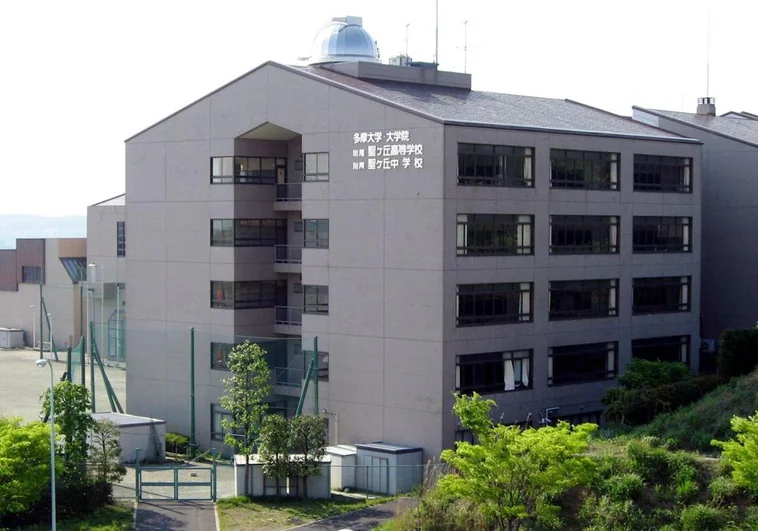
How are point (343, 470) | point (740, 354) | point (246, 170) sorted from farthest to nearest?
1. point (246, 170)
2. point (740, 354)
3. point (343, 470)

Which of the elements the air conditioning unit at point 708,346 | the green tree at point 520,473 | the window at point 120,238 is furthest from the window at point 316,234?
the window at point 120,238

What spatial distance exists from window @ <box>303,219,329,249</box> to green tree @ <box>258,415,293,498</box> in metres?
9.74

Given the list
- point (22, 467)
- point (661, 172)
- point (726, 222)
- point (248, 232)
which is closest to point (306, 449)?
point (22, 467)

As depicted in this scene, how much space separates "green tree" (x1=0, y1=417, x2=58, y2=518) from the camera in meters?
37.3

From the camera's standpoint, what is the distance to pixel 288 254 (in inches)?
2122

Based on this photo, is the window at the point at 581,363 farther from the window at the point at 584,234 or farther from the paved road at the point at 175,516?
the paved road at the point at 175,516

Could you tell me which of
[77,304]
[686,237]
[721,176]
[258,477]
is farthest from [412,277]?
[77,304]

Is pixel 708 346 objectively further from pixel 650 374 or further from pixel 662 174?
pixel 650 374

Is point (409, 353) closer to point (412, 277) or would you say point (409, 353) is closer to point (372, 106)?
point (412, 277)

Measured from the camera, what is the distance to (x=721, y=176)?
59438mm

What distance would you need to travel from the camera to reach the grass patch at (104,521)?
3841cm

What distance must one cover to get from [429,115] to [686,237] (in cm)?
1678

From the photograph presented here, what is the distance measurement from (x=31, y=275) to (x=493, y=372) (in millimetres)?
49137

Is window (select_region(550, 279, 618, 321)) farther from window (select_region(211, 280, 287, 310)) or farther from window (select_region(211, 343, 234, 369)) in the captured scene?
window (select_region(211, 343, 234, 369))
